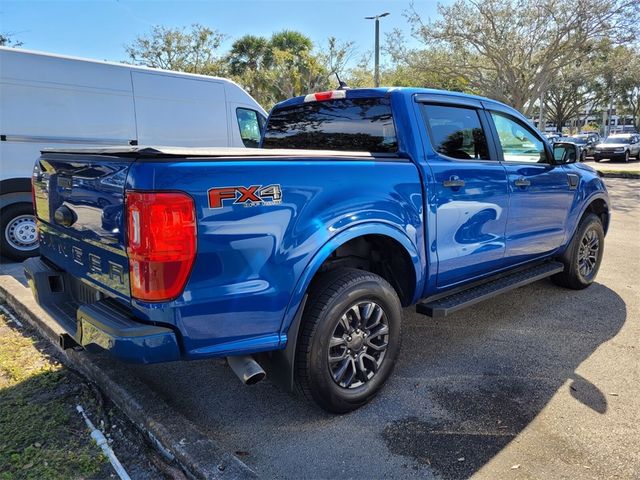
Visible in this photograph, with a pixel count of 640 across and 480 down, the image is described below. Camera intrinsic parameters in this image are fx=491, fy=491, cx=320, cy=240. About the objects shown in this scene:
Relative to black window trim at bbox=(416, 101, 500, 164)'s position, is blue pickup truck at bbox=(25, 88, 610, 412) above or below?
below

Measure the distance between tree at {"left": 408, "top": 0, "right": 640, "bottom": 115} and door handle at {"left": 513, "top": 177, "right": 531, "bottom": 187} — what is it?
1796 cm

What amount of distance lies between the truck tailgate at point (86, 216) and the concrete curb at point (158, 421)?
733 millimetres

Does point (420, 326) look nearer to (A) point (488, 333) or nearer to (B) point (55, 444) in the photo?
(A) point (488, 333)

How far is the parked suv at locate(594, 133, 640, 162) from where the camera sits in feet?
87.8

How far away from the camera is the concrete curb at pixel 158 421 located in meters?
2.30

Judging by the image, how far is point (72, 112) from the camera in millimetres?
6414

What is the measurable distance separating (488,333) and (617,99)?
67.3 metres

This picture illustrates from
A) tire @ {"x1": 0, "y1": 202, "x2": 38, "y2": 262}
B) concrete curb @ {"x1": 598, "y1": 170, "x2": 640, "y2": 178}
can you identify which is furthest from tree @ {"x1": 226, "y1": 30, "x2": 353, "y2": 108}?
tire @ {"x1": 0, "y1": 202, "x2": 38, "y2": 262}

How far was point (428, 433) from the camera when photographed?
273 centimetres

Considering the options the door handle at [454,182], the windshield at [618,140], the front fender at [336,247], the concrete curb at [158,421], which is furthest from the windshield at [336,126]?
the windshield at [618,140]

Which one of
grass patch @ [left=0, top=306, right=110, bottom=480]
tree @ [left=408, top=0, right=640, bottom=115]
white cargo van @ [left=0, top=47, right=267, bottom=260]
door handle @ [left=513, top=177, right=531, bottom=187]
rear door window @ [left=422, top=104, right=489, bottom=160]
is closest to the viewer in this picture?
grass patch @ [left=0, top=306, right=110, bottom=480]

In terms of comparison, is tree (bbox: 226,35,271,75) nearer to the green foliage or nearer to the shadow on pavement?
the green foliage

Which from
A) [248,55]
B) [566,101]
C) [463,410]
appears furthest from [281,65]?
[566,101]

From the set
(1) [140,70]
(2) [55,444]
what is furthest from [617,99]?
(2) [55,444]
